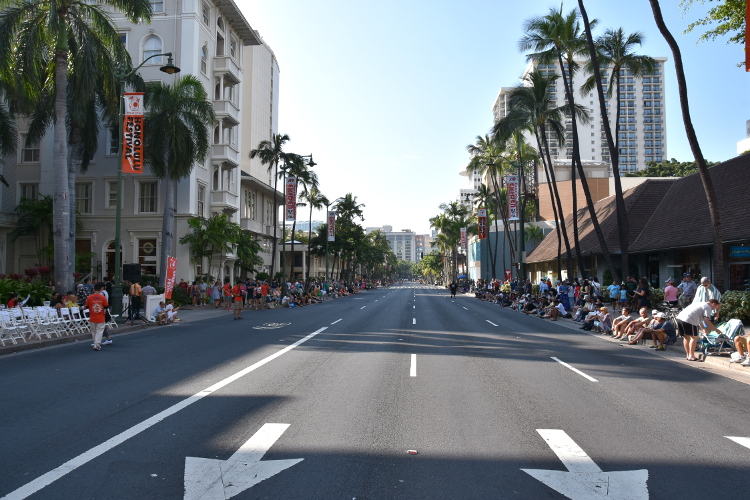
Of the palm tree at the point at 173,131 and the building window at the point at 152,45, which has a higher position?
the building window at the point at 152,45

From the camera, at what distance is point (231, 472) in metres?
5.45

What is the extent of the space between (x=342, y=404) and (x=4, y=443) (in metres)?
4.11

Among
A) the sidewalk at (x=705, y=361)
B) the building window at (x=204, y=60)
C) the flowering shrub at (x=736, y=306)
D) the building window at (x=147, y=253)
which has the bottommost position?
the sidewalk at (x=705, y=361)

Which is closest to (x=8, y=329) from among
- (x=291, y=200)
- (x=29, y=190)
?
(x=29, y=190)

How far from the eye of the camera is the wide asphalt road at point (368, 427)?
524 cm

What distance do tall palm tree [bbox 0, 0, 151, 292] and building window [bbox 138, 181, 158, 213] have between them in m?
15.4

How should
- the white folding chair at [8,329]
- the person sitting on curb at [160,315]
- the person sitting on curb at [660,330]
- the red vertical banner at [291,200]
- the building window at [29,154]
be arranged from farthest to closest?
the red vertical banner at [291,200]
the building window at [29,154]
the person sitting on curb at [160,315]
the person sitting on curb at [660,330]
the white folding chair at [8,329]

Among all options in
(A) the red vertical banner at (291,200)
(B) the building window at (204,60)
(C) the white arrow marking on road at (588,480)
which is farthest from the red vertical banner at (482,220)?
(C) the white arrow marking on road at (588,480)

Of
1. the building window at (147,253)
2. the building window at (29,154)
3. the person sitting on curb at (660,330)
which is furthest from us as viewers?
the building window at (29,154)

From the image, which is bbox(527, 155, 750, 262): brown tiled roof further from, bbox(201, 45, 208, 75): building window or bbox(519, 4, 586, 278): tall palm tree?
bbox(201, 45, 208, 75): building window

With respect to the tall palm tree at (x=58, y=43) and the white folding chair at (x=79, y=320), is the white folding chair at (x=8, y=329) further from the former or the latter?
the tall palm tree at (x=58, y=43)

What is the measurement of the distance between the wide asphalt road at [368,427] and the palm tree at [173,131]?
21.1 metres

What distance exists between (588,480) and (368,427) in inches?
106

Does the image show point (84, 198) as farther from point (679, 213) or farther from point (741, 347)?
point (741, 347)
